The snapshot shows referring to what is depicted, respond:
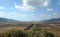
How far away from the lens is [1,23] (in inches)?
223

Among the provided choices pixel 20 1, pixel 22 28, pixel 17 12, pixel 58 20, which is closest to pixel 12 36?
pixel 22 28

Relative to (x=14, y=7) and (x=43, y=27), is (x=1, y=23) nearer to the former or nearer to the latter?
(x=14, y=7)

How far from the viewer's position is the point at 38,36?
5879 mm

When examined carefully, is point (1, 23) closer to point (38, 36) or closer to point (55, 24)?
point (38, 36)

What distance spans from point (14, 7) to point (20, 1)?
12.1 inches

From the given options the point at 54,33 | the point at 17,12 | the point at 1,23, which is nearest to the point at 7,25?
the point at 1,23

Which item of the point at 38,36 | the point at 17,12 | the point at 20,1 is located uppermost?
the point at 20,1

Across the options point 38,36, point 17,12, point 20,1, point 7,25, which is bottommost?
point 38,36

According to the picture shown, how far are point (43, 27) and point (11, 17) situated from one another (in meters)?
1.21

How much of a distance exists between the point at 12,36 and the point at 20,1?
1.29 m

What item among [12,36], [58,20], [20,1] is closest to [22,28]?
[12,36]

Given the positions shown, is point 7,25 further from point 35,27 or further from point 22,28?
point 35,27

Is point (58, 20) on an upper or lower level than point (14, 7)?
lower

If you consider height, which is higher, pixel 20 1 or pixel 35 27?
pixel 20 1
